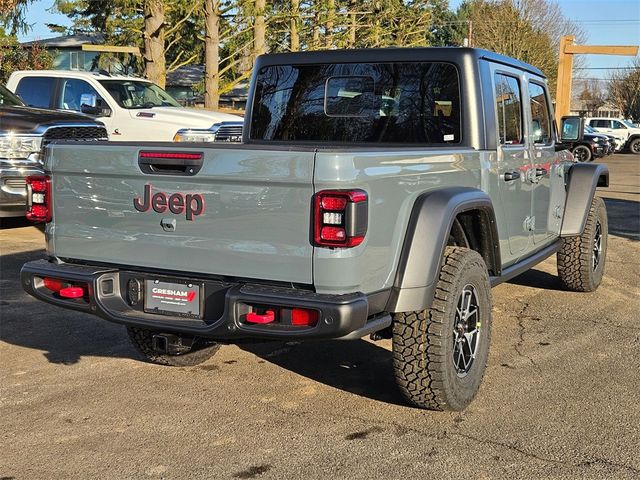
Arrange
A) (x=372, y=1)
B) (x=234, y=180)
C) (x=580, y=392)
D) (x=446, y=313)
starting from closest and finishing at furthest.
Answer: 1. (x=234, y=180)
2. (x=446, y=313)
3. (x=580, y=392)
4. (x=372, y=1)

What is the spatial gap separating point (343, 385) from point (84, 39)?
44685 mm

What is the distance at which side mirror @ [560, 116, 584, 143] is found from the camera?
21.8 feet

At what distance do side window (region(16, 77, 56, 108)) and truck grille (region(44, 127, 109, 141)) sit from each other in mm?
2682

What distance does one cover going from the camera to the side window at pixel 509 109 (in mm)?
5164

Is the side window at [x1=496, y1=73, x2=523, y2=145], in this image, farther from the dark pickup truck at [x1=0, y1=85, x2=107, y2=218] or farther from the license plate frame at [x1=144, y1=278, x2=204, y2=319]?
the dark pickup truck at [x1=0, y1=85, x2=107, y2=218]

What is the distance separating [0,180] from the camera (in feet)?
30.5

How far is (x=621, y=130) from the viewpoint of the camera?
37.7m

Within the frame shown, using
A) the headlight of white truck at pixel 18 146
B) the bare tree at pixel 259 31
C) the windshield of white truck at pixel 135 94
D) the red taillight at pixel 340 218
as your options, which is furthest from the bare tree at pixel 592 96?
the red taillight at pixel 340 218

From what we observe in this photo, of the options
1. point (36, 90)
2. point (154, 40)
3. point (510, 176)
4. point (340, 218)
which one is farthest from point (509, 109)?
point (154, 40)

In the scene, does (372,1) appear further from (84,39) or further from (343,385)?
(343,385)

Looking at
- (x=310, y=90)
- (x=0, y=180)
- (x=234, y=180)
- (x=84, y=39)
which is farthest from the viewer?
(x=84, y=39)

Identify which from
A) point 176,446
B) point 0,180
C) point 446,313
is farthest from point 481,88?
point 0,180

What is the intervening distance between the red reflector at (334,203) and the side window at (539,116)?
2825 millimetres

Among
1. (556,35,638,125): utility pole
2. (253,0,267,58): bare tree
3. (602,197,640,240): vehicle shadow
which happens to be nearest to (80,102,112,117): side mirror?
(602,197,640,240): vehicle shadow
